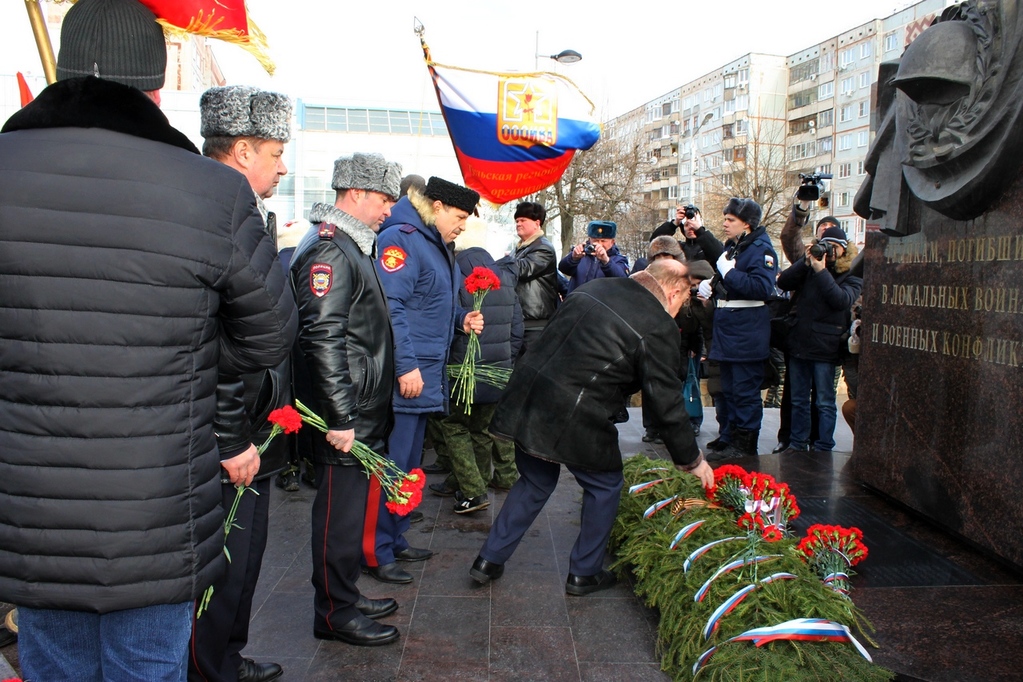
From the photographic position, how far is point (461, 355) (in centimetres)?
536

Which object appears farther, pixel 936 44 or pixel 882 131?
pixel 882 131

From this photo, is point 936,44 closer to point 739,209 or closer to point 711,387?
point 739,209

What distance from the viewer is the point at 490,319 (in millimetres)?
5570

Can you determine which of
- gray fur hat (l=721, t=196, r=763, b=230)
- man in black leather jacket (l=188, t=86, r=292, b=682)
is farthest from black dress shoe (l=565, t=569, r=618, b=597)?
gray fur hat (l=721, t=196, r=763, b=230)

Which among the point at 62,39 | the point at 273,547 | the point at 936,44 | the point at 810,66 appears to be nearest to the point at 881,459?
the point at 936,44

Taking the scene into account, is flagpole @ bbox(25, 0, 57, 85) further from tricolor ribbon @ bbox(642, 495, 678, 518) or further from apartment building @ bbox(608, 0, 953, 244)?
apartment building @ bbox(608, 0, 953, 244)

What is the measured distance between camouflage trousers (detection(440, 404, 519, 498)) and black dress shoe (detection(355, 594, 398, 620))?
1.57 m

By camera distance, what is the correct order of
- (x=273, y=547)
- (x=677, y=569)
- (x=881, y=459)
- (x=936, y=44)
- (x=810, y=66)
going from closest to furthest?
(x=677, y=569) < (x=936, y=44) < (x=273, y=547) < (x=881, y=459) < (x=810, y=66)

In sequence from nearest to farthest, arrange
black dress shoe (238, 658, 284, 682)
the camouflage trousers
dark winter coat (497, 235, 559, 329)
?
black dress shoe (238, 658, 284, 682), the camouflage trousers, dark winter coat (497, 235, 559, 329)

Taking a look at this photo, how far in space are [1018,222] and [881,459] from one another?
1.76 metres

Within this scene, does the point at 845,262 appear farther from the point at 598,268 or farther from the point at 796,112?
the point at 796,112

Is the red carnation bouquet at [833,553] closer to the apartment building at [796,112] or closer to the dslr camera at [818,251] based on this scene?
the dslr camera at [818,251]

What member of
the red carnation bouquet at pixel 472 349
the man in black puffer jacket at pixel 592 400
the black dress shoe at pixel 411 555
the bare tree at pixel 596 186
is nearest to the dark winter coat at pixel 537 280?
the red carnation bouquet at pixel 472 349

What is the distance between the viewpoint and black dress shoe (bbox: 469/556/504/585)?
3967 mm
